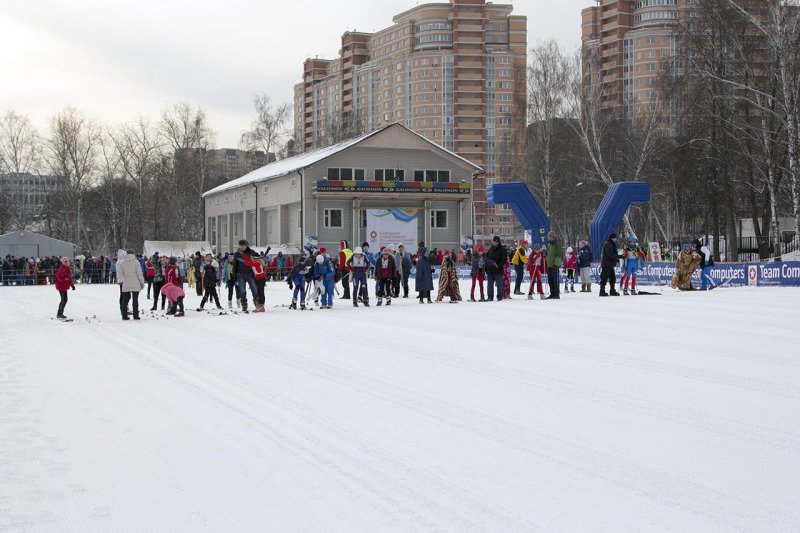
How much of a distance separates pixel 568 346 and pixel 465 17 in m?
113

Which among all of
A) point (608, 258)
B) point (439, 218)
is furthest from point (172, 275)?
point (439, 218)

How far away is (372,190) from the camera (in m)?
51.4

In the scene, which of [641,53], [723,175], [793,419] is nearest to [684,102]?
[723,175]

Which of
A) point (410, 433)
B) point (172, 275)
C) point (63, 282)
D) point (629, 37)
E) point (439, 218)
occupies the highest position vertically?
point (629, 37)

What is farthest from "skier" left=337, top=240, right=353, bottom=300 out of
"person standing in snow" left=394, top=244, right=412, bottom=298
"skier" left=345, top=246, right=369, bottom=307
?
"person standing in snow" left=394, top=244, right=412, bottom=298

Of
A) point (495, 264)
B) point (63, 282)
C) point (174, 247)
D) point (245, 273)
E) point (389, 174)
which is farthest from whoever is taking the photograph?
point (174, 247)

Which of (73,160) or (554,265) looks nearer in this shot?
(554,265)

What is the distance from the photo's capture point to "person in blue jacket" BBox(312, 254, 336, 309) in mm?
20531

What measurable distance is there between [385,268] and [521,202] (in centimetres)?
1017

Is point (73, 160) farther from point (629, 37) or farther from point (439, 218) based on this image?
point (629, 37)

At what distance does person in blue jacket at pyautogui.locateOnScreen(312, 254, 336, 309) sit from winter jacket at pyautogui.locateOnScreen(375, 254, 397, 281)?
1.68 meters

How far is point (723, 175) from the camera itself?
38719 millimetres

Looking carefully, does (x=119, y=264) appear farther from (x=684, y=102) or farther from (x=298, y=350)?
(x=684, y=102)

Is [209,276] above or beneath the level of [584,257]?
beneath
